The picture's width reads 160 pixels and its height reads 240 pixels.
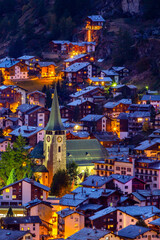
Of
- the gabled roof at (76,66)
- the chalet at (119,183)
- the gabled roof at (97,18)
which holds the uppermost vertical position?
the gabled roof at (97,18)

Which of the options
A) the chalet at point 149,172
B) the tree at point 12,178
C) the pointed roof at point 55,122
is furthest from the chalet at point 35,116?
the chalet at point 149,172

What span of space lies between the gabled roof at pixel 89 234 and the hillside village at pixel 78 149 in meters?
0.14

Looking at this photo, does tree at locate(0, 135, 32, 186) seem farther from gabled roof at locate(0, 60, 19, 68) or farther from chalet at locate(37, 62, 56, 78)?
gabled roof at locate(0, 60, 19, 68)

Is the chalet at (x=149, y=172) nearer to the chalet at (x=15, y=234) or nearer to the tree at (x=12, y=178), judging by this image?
the tree at (x=12, y=178)

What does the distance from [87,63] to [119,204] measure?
54.1m

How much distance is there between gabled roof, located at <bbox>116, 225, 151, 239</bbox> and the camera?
71994mm

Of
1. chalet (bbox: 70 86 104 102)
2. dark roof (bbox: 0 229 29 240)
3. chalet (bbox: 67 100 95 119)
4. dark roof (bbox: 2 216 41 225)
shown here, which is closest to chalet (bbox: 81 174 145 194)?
dark roof (bbox: 2 216 41 225)

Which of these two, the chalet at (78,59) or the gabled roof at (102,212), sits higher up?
the gabled roof at (102,212)

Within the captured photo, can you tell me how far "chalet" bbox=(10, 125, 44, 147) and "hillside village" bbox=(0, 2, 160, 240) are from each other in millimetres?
101

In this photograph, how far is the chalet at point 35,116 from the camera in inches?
4685

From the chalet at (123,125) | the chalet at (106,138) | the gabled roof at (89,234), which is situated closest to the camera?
the gabled roof at (89,234)

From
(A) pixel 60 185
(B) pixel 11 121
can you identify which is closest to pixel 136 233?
(A) pixel 60 185

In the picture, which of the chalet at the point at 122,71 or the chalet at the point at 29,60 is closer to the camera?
the chalet at the point at 122,71

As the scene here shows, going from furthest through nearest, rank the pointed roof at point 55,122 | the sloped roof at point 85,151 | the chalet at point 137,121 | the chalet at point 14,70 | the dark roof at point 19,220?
the chalet at point 14,70, the chalet at point 137,121, the sloped roof at point 85,151, the pointed roof at point 55,122, the dark roof at point 19,220
